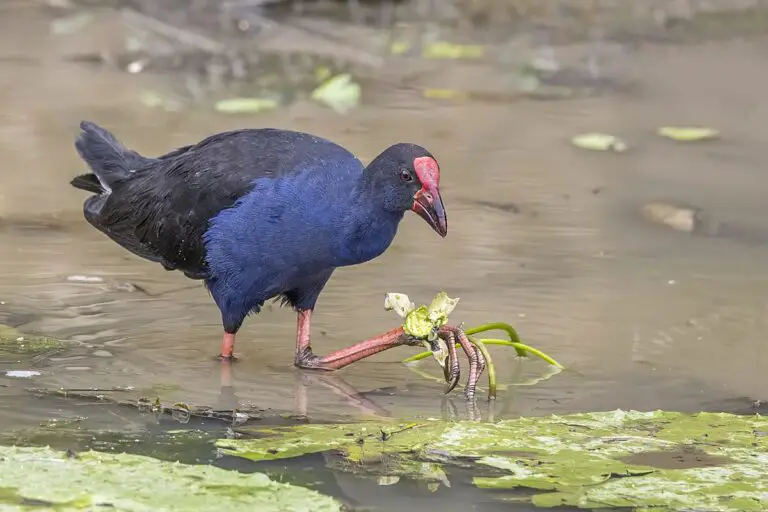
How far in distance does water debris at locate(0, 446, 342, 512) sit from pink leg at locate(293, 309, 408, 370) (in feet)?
4.38

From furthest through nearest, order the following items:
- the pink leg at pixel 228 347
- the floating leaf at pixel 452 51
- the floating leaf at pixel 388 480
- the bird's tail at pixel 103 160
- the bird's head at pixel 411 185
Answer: the floating leaf at pixel 452 51 → the bird's tail at pixel 103 160 → the pink leg at pixel 228 347 → the bird's head at pixel 411 185 → the floating leaf at pixel 388 480

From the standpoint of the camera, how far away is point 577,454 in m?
4.26

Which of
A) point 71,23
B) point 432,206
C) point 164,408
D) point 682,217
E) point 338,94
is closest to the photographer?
point 164,408

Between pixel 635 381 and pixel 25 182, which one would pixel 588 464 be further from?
pixel 25 182

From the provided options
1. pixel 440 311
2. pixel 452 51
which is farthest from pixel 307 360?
pixel 452 51

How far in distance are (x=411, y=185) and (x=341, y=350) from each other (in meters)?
0.72

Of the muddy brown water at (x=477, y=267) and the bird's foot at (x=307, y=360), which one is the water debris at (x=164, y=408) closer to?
the muddy brown water at (x=477, y=267)

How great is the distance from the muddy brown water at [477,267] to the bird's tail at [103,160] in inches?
17.9

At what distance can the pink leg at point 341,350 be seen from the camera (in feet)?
17.3

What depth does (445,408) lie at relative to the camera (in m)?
4.95

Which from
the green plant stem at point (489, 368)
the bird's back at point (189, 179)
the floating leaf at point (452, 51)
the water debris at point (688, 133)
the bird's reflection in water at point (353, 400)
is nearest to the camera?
the bird's reflection in water at point (353, 400)

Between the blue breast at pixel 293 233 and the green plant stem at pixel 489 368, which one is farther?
the blue breast at pixel 293 233

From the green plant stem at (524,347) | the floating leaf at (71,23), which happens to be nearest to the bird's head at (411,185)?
the green plant stem at (524,347)

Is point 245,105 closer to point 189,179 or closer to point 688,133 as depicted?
point 688,133
